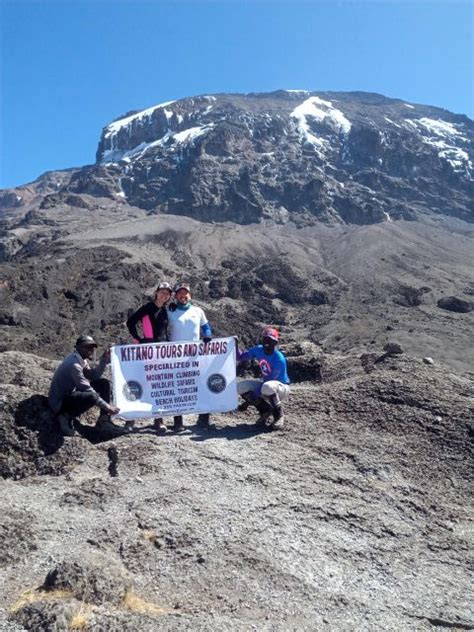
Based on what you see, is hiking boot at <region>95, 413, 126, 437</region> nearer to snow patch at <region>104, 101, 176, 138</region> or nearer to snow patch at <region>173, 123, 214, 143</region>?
snow patch at <region>173, 123, 214, 143</region>

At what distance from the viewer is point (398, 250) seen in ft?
190

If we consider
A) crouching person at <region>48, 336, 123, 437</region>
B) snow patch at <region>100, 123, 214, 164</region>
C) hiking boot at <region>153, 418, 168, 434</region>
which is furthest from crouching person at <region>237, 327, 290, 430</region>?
snow patch at <region>100, 123, 214, 164</region>

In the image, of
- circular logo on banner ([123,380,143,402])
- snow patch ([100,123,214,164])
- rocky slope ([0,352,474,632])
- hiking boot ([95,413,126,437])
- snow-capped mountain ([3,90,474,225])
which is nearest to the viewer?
rocky slope ([0,352,474,632])

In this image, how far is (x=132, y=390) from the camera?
285 inches

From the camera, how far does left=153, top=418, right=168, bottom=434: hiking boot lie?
289 inches

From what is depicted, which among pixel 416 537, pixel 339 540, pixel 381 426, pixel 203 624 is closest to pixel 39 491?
pixel 203 624

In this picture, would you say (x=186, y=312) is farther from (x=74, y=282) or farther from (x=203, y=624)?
(x=74, y=282)

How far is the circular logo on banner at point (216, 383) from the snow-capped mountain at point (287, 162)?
73.4 metres

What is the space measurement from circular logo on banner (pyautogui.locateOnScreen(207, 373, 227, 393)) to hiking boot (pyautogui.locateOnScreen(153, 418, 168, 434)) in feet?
2.53

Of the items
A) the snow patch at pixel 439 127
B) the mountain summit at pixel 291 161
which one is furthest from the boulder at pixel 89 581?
the snow patch at pixel 439 127

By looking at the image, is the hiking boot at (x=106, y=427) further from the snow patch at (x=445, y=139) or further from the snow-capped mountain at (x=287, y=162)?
the snow patch at (x=445, y=139)

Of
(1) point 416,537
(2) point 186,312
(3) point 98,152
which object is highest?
(3) point 98,152

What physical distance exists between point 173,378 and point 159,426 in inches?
25.4

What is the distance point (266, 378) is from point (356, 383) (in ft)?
6.72
